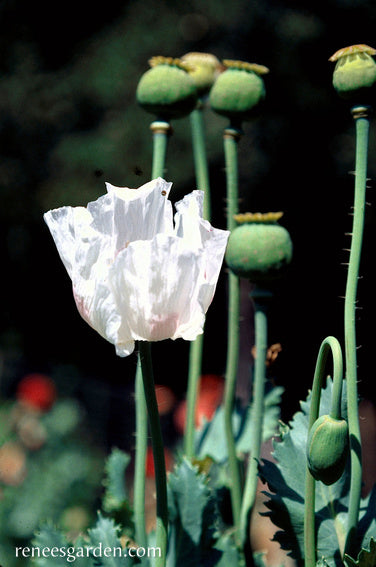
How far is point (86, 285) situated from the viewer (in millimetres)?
522

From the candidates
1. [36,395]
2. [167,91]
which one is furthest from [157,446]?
[36,395]

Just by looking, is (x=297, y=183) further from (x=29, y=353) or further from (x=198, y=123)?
(x=198, y=123)

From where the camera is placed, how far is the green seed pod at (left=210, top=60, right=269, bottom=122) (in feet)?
2.37

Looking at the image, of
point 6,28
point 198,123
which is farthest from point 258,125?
point 198,123

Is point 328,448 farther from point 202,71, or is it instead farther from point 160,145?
point 202,71

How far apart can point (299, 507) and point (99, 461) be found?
2198 millimetres

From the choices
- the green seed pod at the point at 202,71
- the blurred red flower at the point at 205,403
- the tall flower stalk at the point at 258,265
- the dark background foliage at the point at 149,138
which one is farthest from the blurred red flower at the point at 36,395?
the tall flower stalk at the point at 258,265

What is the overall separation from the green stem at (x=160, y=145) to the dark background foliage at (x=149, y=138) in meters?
2.74

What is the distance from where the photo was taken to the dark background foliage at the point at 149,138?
378 centimetres

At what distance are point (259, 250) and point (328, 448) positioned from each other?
0.21 meters

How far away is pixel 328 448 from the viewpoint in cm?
48

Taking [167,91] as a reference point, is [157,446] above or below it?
below

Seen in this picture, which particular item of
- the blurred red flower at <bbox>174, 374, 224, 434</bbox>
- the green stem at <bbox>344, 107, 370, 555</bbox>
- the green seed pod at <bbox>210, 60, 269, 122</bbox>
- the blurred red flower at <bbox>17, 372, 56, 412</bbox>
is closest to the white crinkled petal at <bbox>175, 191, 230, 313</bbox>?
the green stem at <bbox>344, 107, 370, 555</bbox>

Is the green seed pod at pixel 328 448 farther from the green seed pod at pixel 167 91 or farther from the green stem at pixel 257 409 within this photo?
the green seed pod at pixel 167 91
